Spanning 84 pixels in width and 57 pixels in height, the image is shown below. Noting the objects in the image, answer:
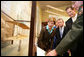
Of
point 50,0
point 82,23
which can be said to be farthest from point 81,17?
point 50,0

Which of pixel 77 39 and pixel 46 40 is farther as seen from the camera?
pixel 46 40

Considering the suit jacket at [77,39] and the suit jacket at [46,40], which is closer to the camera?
the suit jacket at [77,39]

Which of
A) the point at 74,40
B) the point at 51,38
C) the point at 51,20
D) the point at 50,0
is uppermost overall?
the point at 50,0

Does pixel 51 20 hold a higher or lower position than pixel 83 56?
higher

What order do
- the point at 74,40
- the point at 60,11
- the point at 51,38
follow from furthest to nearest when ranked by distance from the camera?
the point at 60,11 < the point at 51,38 < the point at 74,40

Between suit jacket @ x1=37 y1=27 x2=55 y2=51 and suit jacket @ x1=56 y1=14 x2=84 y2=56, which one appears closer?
Result: suit jacket @ x1=56 y1=14 x2=84 y2=56

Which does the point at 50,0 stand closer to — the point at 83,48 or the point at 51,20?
the point at 51,20

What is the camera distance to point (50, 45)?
1020 mm

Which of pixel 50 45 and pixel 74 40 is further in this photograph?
pixel 50 45

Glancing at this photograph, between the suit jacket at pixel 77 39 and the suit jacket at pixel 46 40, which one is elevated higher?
the suit jacket at pixel 77 39

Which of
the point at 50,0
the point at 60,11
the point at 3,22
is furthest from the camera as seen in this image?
the point at 60,11

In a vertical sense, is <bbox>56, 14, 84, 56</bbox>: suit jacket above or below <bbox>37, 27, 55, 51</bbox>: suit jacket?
above

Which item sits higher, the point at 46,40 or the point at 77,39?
the point at 77,39

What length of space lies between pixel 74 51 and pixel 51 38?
583mm
